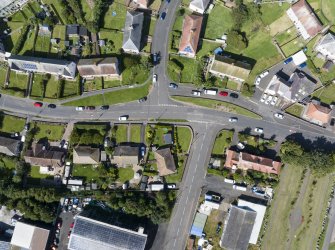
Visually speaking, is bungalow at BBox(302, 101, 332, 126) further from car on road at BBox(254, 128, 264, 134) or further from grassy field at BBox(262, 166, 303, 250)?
grassy field at BBox(262, 166, 303, 250)

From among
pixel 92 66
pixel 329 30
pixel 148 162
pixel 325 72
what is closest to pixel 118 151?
pixel 148 162

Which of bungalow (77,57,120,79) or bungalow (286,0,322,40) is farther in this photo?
bungalow (286,0,322,40)

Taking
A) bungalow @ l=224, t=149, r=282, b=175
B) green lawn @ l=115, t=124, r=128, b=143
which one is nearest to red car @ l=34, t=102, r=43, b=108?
green lawn @ l=115, t=124, r=128, b=143

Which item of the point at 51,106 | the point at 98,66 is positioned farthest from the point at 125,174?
the point at 98,66

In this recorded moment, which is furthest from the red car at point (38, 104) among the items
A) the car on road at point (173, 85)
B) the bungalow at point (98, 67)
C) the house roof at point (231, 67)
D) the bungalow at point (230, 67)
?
the house roof at point (231, 67)

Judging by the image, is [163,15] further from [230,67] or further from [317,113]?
[317,113]

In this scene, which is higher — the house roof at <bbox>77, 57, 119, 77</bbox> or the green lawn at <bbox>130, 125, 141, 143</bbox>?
the house roof at <bbox>77, 57, 119, 77</bbox>

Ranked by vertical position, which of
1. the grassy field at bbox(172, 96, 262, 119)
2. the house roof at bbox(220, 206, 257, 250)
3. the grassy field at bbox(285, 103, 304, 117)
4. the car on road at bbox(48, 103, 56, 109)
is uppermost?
the grassy field at bbox(285, 103, 304, 117)

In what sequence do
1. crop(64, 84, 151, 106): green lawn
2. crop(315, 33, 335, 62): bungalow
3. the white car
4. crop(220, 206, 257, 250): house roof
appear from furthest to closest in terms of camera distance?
the white car < crop(64, 84, 151, 106): green lawn < crop(315, 33, 335, 62): bungalow < crop(220, 206, 257, 250): house roof
